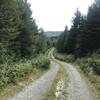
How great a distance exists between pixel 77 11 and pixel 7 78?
48.3 m

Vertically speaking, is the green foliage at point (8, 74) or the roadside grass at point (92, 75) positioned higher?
the green foliage at point (8, 74)

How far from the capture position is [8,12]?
91.1ft

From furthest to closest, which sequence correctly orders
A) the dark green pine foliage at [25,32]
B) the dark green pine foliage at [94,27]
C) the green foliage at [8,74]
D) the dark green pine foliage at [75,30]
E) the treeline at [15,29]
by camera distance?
the dark green pine foliage at [75,30] → the dark green pine foliage at [94,27] → the dark green pine foliage at [25,32] → the treeline at [15,29] → the green foliage at [8,74]

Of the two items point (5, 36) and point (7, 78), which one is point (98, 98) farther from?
point (5, 36)

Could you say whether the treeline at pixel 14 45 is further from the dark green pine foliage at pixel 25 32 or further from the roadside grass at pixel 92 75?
the roadside grass at pixel 92 75

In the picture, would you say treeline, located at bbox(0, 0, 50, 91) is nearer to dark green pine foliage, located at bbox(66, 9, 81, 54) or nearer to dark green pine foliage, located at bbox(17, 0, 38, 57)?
dark green pine foliage, located at bbox(17, 0, 38, 57)

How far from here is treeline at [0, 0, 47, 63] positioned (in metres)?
26.8

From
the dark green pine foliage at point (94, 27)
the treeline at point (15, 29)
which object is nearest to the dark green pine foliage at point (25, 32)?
the treeline at point (15, 29)

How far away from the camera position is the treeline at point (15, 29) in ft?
88.0

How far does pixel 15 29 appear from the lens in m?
32.0

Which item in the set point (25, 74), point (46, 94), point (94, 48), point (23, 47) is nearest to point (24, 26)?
point (23, 47)

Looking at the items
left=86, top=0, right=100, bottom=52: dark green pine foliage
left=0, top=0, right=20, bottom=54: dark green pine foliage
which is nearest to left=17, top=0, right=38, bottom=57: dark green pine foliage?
left=0, top=0, right=20, bottom=54: dark green pine foliage

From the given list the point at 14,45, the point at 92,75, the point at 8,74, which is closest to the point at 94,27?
the point at 14,45

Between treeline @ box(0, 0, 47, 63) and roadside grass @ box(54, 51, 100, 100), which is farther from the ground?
treeline @ box(0, 0, 47, 63)
